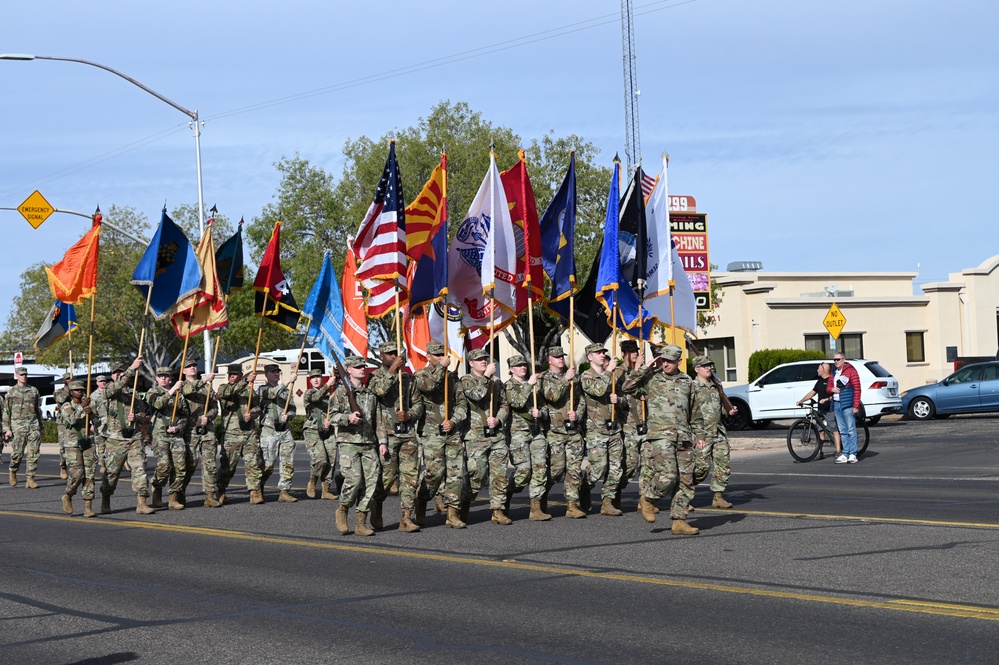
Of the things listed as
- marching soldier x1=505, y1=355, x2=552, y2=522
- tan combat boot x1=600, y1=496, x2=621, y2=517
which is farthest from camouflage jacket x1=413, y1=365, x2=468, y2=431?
tan combat boot x1=600, y1=496, x2=621, y2=517

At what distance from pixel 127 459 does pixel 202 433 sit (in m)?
1.08

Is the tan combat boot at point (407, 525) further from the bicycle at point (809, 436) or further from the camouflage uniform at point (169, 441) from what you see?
the bicycle at point (809, 436)

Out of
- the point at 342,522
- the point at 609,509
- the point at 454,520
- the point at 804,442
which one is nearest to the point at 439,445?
the point at 454,520

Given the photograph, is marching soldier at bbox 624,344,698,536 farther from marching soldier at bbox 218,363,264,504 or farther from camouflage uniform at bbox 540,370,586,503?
marching soldier at bbox 218,363,264,504

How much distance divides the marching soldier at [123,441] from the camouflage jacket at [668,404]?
7013mm

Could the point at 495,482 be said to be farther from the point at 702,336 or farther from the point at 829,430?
the point at 702,336

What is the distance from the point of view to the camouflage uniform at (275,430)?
1689 centimetres

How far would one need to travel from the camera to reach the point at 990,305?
158ft

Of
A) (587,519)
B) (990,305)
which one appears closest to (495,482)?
(587,519)

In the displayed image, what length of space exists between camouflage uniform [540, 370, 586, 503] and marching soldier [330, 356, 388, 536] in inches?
74.2

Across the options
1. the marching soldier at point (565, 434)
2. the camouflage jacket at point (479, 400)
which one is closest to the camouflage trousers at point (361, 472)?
the camouflage jacket at point (479, 400)

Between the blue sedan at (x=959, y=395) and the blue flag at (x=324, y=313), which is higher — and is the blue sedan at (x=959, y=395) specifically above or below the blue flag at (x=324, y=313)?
below

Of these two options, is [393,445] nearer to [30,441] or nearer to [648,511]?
[648,511]

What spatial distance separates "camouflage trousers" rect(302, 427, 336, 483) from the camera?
16641 millimetres
